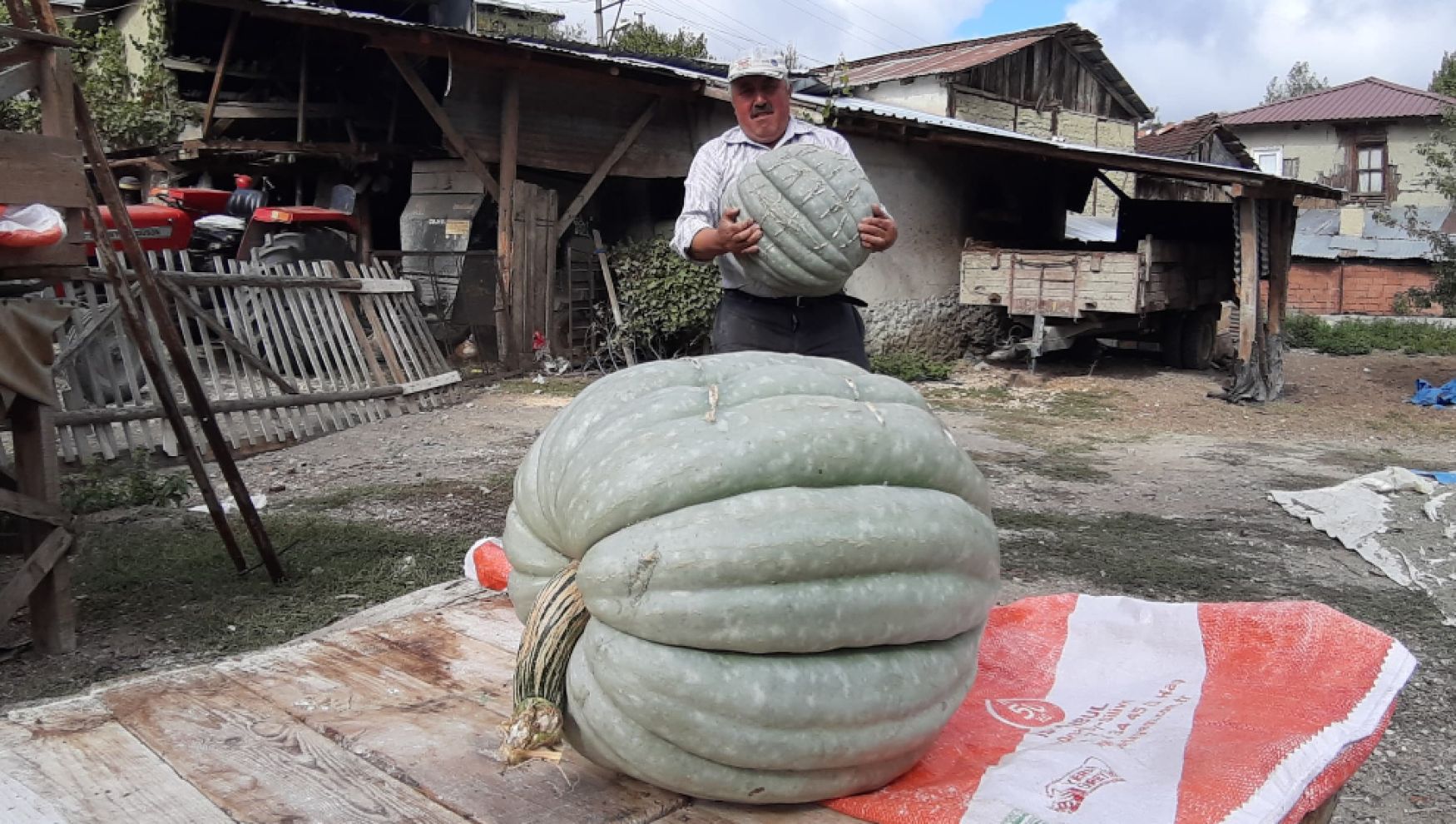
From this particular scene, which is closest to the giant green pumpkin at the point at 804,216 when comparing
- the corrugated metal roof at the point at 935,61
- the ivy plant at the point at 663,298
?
the ivy plant at the point at 663,298

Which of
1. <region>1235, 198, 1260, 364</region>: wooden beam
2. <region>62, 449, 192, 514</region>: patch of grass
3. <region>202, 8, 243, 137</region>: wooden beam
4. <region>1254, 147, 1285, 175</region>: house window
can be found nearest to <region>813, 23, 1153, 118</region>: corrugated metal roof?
<region>1254, 147, 1285, 175</region>: house window

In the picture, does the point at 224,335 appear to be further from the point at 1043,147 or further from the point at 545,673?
the point at 1043,147

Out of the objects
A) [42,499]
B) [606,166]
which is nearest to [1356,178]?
[606,166]

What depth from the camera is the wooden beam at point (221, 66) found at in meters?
11.5

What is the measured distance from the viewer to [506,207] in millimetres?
11453

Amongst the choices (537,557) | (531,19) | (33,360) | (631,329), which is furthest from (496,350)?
(531,19)

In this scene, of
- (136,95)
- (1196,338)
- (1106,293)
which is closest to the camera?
(1106,293)

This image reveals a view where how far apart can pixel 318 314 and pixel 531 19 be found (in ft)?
90.9

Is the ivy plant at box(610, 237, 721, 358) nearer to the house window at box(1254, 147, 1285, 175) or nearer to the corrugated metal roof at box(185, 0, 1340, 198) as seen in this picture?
the corrugated metal roof at box(185, 0, 1340, 198)

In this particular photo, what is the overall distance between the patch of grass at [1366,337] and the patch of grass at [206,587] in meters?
16.9

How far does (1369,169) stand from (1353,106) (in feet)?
7.15

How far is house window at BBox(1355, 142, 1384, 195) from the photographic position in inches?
1249

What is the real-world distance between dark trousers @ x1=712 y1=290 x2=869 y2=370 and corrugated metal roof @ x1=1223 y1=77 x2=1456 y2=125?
3308 centimetres

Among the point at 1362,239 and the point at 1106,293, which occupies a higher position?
the point at 1362,239
